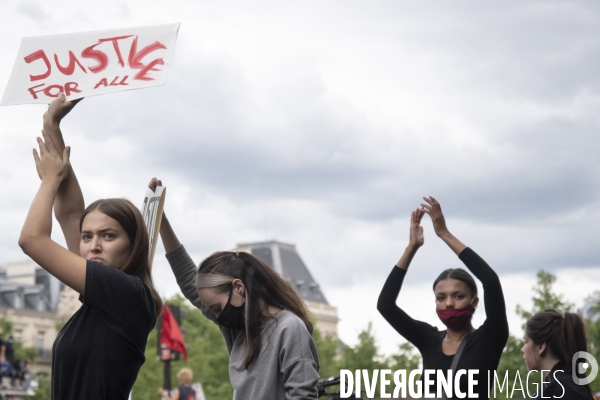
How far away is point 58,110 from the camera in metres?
3.54

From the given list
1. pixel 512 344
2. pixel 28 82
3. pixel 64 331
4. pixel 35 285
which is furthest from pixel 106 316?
pixel 35 285

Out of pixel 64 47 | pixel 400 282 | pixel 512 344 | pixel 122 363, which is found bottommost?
→ pixel 122 363

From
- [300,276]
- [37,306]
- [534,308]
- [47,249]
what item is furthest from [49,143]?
[300,276]

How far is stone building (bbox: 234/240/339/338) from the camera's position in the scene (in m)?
87.7

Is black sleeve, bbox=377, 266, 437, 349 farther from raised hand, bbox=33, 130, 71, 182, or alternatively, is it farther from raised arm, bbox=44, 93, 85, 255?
raised hand, bbox=33, 130, 71, 182

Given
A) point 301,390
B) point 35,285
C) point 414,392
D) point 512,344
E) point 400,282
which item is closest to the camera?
point 301,390

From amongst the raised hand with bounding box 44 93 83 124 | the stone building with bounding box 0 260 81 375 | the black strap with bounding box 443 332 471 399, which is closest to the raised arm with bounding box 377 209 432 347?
the black strap with bounding box 443 332 471 399

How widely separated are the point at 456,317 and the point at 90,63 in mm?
2266

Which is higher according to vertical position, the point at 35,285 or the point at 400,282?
the point at 35,285

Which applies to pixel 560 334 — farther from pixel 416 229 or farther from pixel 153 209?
pixel 153 209

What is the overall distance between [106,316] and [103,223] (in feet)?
1.07

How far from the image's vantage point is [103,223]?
11.0ft

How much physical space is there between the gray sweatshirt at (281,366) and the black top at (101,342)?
71cm

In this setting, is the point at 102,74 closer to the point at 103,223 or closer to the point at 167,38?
the point at 167,38
